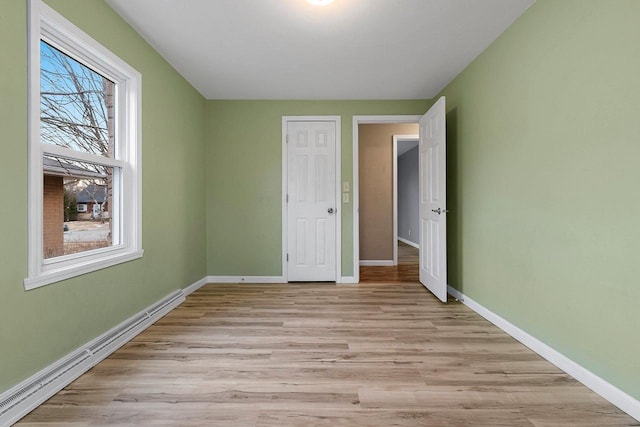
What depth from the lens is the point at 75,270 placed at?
6.05 feet

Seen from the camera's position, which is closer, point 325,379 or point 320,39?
point 325,379

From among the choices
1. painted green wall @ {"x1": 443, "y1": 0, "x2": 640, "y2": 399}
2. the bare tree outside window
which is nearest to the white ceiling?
painted green wall @ {"x1": 443, "y1": 0, "x2": 640, "y2": 399}

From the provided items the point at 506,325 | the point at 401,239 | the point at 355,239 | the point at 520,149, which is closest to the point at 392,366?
the point at 506,325

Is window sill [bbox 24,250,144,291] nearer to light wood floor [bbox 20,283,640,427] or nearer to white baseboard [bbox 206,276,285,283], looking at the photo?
light wood floor [bbox 20,283,640,427]

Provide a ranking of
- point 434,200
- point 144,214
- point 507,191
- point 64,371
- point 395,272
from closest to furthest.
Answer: point 64,371, point 507,191, point 144,214, point 434,200, point 395,272

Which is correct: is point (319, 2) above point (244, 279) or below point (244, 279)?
above

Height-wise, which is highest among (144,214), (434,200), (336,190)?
(336,190)

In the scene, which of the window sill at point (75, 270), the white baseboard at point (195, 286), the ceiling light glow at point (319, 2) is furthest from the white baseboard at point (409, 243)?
the window sill at point (75, 270)

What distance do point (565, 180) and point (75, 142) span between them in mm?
3018

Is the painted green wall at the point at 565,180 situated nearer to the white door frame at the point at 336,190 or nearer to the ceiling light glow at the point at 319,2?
the ceiling light glow at the point at 319,2

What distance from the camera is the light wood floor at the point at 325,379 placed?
1446mm

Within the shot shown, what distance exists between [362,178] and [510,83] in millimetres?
3054

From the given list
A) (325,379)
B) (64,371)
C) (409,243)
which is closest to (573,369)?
(325,379)

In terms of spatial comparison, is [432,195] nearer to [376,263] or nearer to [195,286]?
[376,263]
